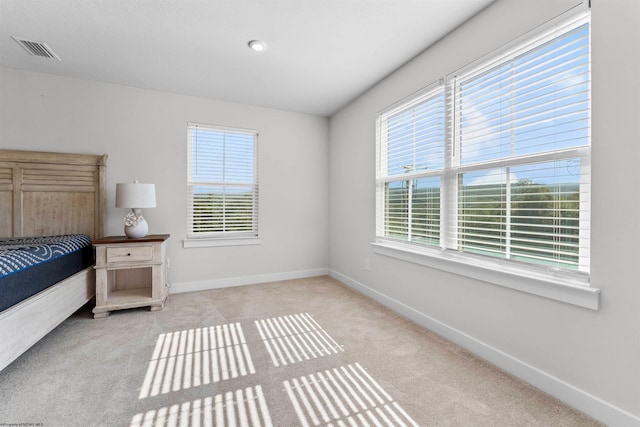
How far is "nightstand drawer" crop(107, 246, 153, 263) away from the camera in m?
2.67

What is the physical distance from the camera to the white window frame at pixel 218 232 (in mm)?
3543

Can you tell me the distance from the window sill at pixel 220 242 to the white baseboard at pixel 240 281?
473 millimetres

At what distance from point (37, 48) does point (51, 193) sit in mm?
1392

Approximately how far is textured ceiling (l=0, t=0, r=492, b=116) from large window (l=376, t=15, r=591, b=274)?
1.71 ft

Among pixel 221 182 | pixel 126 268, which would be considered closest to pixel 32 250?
pixel 126 268

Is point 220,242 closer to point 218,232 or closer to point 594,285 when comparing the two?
point 218,232

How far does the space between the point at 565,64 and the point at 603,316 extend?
141 centimetres

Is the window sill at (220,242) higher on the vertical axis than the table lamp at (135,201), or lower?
lower

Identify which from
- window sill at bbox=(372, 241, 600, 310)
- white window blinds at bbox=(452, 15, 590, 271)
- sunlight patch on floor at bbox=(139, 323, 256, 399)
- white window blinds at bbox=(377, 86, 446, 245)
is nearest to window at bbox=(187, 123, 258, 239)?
sunlight patch on floor at bbox=(139, 323, 256, 399)

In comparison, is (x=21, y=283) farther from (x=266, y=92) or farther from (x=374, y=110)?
(x=374, y=110)

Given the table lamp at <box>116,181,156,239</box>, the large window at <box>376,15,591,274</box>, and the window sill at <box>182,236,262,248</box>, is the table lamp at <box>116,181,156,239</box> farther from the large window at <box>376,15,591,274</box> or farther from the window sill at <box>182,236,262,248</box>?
the large window at <box>376,15,591,274</box>

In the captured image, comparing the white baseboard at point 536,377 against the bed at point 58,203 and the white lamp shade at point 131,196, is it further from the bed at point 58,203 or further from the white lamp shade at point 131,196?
the bed at point 58,203

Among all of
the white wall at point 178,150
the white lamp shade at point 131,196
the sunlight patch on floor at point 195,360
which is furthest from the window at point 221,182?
A: the sunlight patch on floor at point 195,360

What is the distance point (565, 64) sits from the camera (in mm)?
1580
